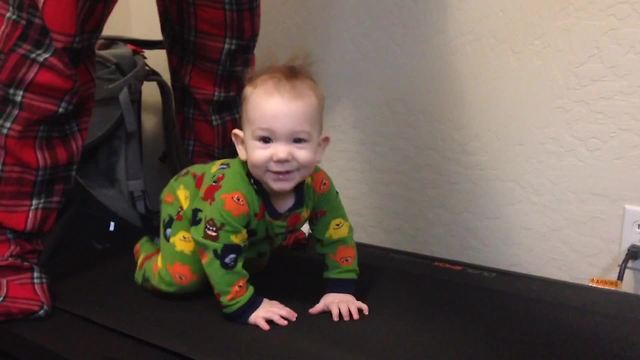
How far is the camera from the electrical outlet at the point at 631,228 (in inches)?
43.6

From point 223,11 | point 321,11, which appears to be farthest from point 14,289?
point 321,11

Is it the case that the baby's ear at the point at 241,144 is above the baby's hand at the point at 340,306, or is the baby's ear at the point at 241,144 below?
above

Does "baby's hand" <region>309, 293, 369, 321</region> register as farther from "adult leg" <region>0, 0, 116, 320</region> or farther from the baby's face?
"adult leg" <region>0, 0, 116, 320</region>

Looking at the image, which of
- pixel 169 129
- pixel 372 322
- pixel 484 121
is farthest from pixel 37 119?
pixel 484 121

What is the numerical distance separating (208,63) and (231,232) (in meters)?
0.48

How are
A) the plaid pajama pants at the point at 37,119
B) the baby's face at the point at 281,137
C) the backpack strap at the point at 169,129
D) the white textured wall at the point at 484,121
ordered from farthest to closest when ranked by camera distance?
the backpack strap at the point at 169,129
the white textured wall at the point at 484,121
the plaid pajama pants at the point at 37,119
the baby's face at the point at 281,137

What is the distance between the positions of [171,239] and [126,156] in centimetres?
39

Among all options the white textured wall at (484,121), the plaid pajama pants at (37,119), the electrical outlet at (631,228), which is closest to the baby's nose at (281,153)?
the plaid pajama pants at (37,119)

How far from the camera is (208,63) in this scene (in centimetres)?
126

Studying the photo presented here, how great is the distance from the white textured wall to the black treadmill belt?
6.0 inches

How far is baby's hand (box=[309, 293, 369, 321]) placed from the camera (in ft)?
3.09

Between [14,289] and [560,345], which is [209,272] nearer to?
[14,289]

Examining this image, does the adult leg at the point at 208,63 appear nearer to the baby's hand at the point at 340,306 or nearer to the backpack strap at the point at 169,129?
the backpack strap at the point at 169,129

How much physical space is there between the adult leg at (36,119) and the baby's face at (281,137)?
32cm
